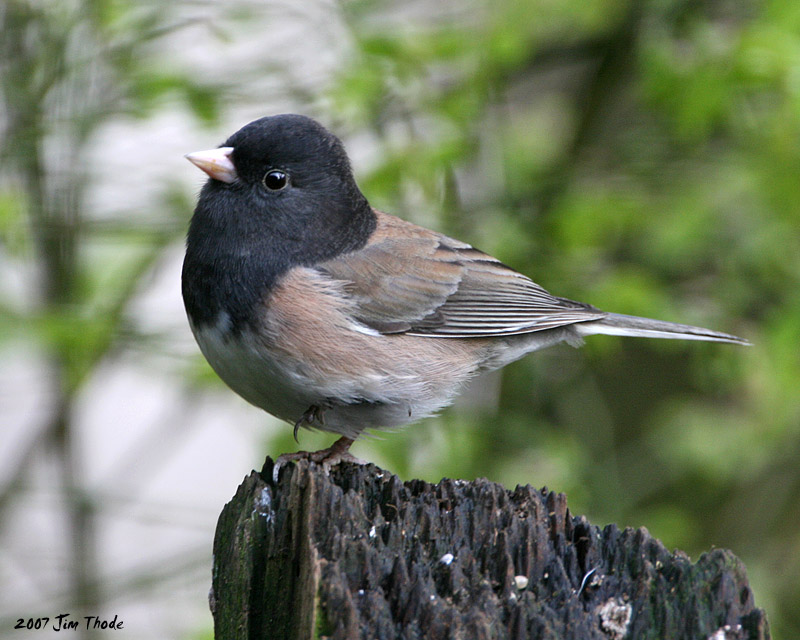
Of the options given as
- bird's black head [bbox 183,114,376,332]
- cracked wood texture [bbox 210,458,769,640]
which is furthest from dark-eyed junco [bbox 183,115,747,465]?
cracked wood texture [bbox 210,458,769,640]

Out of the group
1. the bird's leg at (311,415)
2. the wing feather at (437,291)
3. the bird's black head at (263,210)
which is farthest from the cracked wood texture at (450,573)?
the wing feather at (437,291)

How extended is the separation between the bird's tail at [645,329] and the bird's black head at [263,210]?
2.76ft

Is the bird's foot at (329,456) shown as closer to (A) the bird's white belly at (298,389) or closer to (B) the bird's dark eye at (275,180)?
(A) the bird's white belly at (298,389)

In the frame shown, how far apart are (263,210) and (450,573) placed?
4.22 ft

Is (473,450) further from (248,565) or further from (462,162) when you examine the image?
(248,565)

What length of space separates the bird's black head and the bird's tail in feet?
2.76

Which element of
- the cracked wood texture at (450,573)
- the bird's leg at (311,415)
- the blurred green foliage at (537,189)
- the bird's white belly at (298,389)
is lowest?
the cracked wood texture at (450,573)

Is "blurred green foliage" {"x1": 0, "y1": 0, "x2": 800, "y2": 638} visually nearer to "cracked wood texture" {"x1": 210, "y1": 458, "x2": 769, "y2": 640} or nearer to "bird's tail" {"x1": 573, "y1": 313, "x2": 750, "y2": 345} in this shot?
A: "bird's tail" {"x1": 573, "y1": 313, "x2": 750, "y2": 345}

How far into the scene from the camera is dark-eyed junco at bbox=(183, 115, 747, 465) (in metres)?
2.24

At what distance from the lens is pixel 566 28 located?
12.8 feet

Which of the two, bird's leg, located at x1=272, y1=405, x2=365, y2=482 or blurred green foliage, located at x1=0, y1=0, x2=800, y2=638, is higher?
blurred green foliage, located at x1=0, y1=0, x2=800, y2=638

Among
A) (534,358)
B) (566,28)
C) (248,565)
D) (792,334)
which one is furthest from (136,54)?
(792,334)

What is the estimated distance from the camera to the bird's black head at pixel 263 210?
2311mm

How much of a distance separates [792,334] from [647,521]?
1080mm
